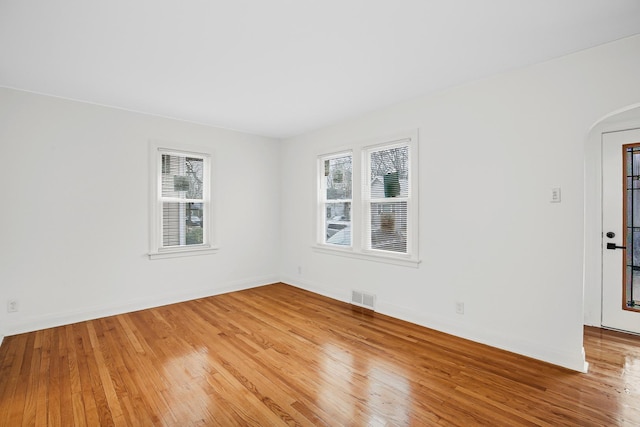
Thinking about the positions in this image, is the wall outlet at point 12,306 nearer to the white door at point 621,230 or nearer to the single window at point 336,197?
the single window at point 336,197

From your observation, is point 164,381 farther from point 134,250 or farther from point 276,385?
point 134,250

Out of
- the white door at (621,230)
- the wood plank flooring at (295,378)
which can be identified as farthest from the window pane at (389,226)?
the white door at (621,230)

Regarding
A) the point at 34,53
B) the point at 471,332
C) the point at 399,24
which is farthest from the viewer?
the point at 471,332

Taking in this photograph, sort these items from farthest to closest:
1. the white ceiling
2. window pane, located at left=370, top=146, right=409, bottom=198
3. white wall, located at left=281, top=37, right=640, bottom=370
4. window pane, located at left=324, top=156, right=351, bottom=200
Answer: window pane, located at left=324, top=156, right=351, bottom=200, window pane, located at left=370, top=146, right=409, bottom=198, white wall, located at left=281, top=37, right=640, bottom=370, the white ceiling

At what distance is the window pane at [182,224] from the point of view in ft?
14.4

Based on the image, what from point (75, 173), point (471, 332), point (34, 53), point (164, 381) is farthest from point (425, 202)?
point (75, 173)

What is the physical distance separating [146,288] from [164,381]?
211 cm

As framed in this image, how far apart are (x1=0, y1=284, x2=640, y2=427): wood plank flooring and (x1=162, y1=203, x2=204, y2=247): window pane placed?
4.16ft

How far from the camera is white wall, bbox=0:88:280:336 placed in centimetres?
328

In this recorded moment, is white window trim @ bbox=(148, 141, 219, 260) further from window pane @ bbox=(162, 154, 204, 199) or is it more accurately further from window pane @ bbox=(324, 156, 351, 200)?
window pane @ bbox=(324, 156, 351, 200)

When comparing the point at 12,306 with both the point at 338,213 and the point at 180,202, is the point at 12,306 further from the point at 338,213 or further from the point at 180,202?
the point at 338,213

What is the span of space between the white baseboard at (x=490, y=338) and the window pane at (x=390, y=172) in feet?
4.68

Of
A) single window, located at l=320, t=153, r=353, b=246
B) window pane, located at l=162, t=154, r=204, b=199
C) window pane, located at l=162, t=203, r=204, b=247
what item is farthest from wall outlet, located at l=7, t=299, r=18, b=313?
single window, located at l=320, t=153, r=353, b=246

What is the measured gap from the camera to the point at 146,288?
414cm
